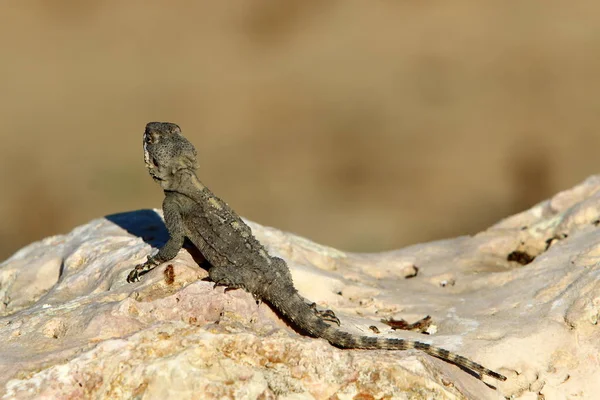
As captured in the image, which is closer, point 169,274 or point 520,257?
point 169,274

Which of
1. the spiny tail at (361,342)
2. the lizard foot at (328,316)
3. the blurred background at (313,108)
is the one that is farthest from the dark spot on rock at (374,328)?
the blurred background at (313,108)

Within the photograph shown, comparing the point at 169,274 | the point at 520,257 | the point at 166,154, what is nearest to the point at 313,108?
the point at 520,257

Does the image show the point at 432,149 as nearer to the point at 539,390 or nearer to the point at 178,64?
the point at 178,64

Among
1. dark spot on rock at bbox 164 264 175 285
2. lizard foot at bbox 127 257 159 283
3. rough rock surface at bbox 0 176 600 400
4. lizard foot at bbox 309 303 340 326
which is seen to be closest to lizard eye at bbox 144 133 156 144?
rough rock surface at bbox 0 176 600 400

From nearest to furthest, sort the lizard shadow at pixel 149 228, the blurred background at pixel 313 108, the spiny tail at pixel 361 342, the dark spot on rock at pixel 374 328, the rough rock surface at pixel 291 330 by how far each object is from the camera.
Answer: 1. the rough rock surface at pixel 291 330
2. the spiny tail at pixel 361 342
3. the dark spot on rock at pixel 374 328
4. the lizard shadow at pixel 149 228
5. the blurred background at pixel 313 108

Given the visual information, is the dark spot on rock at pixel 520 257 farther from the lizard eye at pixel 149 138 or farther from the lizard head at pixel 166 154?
the lizard eye at pixel 149 138

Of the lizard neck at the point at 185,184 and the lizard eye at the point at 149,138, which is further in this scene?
the lizard eye at the point at 149,138

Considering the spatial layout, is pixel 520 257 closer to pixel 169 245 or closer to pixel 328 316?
pixel 328 316
